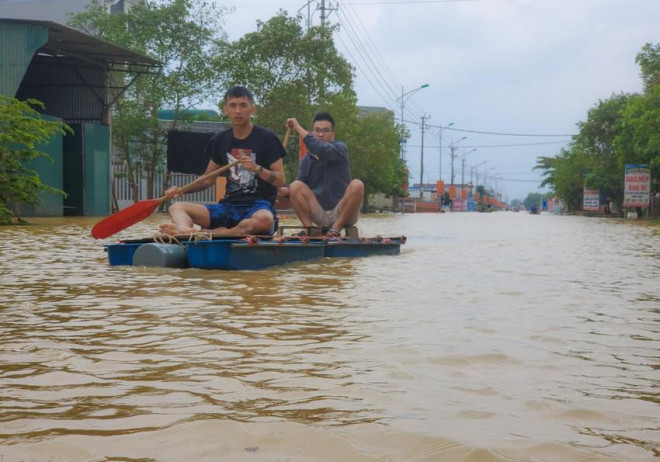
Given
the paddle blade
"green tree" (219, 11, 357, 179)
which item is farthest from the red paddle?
"green tree" (219, 11, 357, 179)

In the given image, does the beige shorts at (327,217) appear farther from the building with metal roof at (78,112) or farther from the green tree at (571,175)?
the green tree at (571,175)

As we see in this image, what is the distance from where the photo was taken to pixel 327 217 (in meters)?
9.58

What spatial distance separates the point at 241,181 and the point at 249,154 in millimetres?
278

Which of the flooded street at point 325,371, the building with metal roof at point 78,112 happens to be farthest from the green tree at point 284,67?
the flooded street at point 325,371

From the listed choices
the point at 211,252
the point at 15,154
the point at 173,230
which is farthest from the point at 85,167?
the point at 211,252

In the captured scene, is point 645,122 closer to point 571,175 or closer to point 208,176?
point 208,176

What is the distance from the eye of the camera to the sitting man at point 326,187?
9.23 metres

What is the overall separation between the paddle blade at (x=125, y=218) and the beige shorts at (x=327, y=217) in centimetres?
196

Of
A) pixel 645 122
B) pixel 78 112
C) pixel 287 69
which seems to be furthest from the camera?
pixel 287 69

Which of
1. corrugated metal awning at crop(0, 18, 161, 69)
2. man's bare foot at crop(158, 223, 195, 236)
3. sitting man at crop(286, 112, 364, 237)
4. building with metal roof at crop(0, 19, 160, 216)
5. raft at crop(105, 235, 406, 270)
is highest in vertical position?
corrugated metal awning at crop(0, 18, 161, 69)

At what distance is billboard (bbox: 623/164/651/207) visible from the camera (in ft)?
135

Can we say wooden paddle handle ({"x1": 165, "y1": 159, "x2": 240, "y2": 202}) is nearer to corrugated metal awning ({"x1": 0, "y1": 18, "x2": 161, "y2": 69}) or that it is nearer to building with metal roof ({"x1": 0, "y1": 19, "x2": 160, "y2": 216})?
corrugated metal awning ({"x1": 0, "y1": 18, "x2": 161, "y2": 69})

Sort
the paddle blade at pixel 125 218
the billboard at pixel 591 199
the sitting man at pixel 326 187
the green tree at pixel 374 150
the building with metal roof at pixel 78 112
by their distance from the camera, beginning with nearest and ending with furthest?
the paddle blade at pixel 125 218
the sitting man at pixel 326 187
the building with metal roof at pixel 78 112
the green tree at pixel 374 150
the billboard at pixel 591 199

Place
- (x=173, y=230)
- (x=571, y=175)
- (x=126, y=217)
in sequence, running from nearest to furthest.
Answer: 1. (x=173, y=230)
2. (x=126, y=217)
3. (x=571, y=175)
